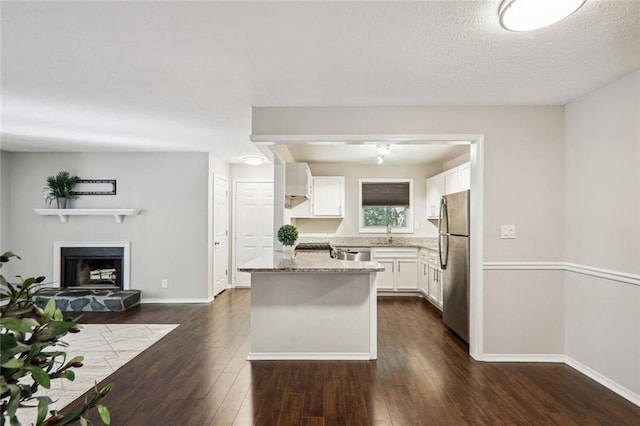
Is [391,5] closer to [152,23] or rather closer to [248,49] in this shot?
[248,49]

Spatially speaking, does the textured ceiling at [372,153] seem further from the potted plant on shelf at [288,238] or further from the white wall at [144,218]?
the white wall at [144,218]

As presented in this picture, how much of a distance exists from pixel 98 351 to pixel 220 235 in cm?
289

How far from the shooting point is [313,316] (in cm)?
329

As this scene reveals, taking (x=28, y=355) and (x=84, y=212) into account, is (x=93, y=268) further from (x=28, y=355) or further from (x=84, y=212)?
(x=28, y=355)

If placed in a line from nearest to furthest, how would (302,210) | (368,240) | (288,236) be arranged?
(288,236)
(302,210)
(368,240)

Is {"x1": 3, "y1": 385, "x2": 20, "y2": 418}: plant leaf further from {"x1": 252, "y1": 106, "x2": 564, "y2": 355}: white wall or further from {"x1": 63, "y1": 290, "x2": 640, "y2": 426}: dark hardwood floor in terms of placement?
{"x1": 252, "y1": 106, "x2": 564, "y2": 355}: white wall

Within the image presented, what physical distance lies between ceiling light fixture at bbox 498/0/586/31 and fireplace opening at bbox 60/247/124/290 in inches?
229

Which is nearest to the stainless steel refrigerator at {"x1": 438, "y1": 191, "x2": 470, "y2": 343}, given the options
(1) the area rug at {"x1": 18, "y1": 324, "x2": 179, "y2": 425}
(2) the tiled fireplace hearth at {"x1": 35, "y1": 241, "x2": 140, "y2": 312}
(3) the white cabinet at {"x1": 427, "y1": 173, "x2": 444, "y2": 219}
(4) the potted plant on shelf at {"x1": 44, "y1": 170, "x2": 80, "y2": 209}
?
(3) the white cabinet at {"x1": 427, "y1": 173, "x2": 444, "y2": 219}

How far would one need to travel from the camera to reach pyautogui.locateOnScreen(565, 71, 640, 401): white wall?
256cm

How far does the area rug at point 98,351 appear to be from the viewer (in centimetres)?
259

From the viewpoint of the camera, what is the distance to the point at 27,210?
5492mm

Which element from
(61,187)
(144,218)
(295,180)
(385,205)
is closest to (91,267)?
(144,218)

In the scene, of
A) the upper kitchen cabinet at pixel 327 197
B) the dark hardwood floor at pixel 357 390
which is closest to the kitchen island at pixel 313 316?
the dark hardwood floor at pixel 357 390

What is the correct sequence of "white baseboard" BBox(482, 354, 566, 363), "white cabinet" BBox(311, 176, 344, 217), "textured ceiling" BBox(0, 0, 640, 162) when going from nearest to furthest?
"textured ceiling" BBox(0, 0, 640, 162) < "white baseboard" BBox(482, 354, 566, 363) < "white cabinet" BBox(311, 176, 344, 217)
